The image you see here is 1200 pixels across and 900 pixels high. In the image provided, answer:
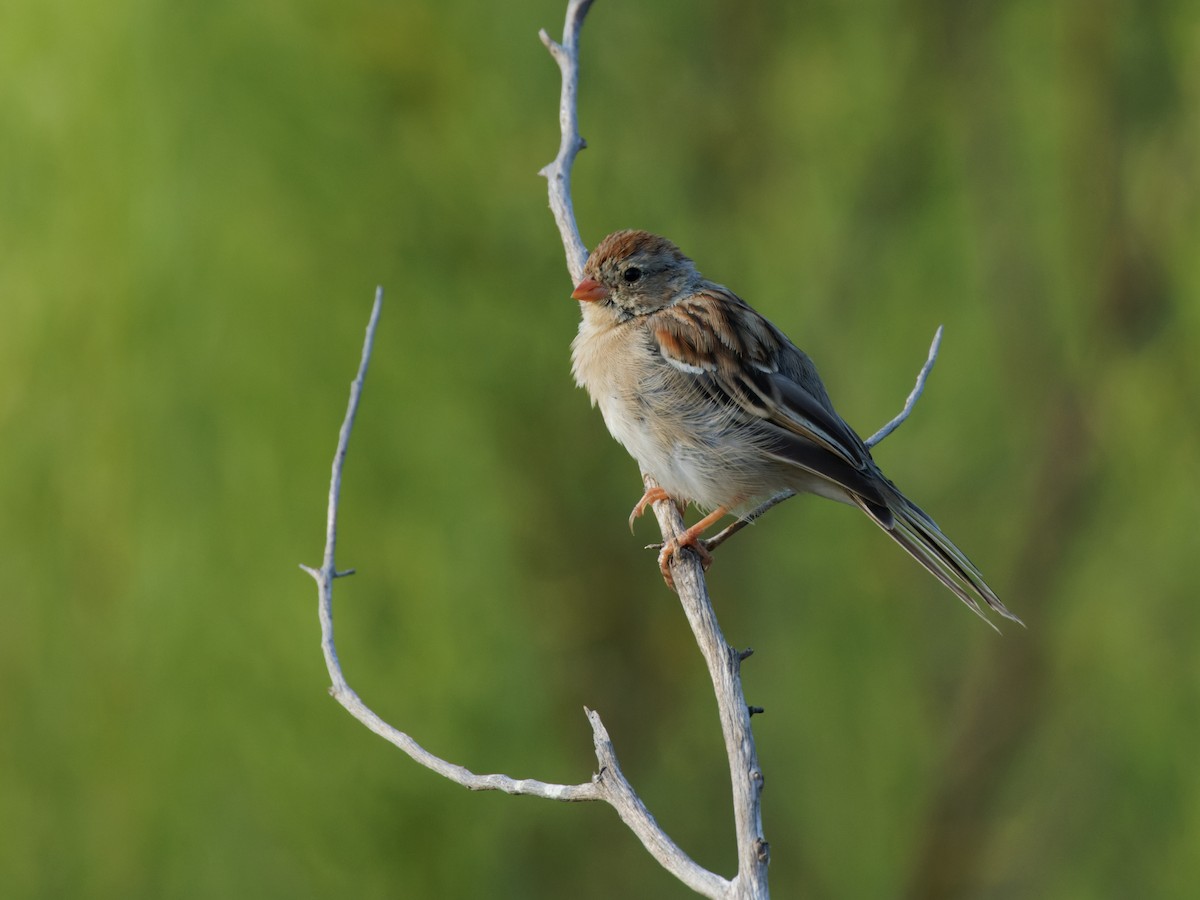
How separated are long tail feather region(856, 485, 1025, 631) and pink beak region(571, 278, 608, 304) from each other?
102 centimetres

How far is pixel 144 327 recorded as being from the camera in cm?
498

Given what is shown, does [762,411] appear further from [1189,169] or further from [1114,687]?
[1189,169]

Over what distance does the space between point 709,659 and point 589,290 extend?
142 centimetres

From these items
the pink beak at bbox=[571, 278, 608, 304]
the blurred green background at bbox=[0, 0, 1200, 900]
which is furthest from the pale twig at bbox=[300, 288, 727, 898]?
the blurred green background at bbox=[0, 0, 1200, 900]

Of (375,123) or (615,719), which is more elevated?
(375,123)

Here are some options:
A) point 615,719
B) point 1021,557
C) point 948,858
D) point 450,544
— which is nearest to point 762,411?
point 450,544

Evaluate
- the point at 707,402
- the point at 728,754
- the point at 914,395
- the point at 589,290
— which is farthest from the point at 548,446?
the point at 728,754

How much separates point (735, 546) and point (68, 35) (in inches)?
134

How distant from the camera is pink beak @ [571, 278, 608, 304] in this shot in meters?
3.86

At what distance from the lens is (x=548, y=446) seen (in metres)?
5.64

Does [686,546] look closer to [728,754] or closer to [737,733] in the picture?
[728,754]

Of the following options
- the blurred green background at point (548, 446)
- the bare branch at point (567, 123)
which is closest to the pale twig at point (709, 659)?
the bare branch at point (567, 123)

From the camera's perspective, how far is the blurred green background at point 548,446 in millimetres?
5027

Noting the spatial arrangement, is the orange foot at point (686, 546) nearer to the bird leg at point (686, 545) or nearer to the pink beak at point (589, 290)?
the bird leg at point (686, 545)
